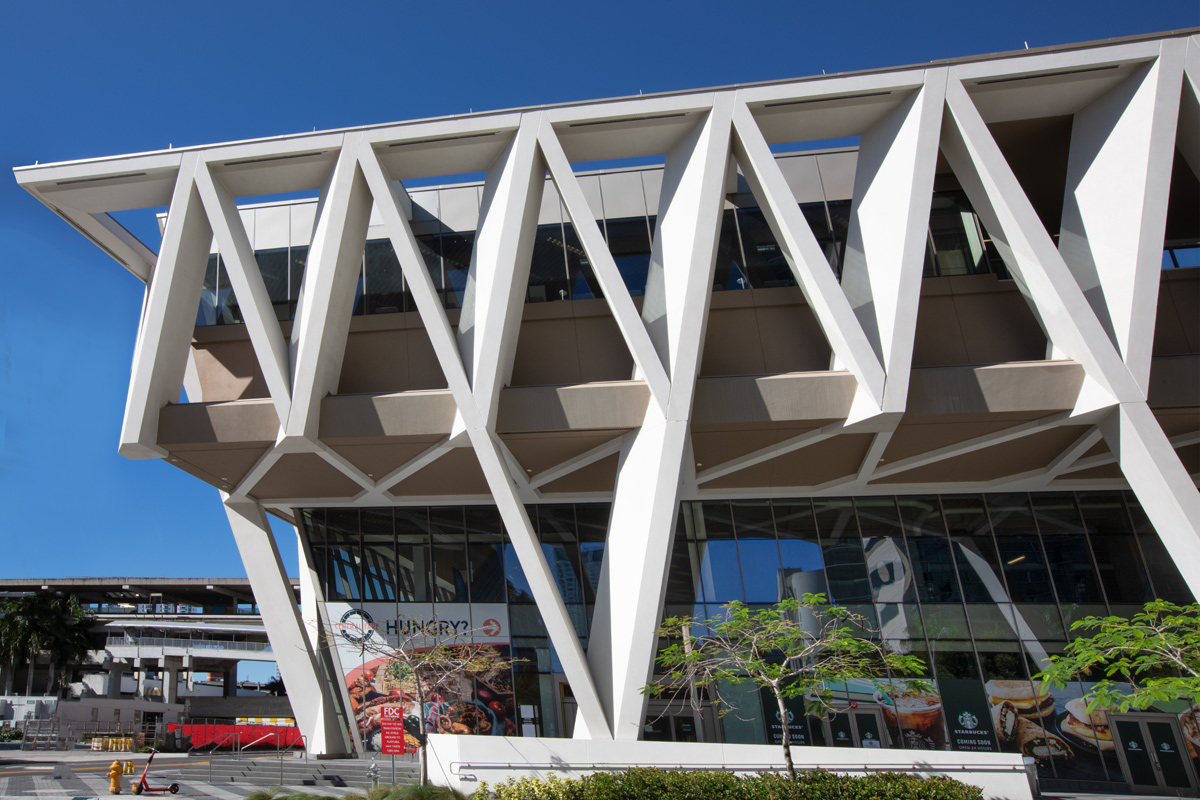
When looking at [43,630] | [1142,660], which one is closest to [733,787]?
[1142,660]

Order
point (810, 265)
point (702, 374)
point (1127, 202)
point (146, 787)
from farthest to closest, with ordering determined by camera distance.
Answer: point (702, 374) < point (146, 787) < point (1127, 202) < point (810, 265)

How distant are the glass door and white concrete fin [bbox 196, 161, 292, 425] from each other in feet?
86.0

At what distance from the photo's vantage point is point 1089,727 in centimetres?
2264

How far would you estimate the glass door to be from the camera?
21.8 meters

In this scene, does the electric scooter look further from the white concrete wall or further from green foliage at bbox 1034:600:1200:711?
green foliage at bbox 1034:600:1200:711

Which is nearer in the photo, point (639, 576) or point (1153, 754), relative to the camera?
point (639, 576)

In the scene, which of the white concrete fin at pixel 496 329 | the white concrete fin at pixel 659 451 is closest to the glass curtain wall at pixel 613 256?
the white concrete fin at pixel 496 329

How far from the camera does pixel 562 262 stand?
23.2 meters

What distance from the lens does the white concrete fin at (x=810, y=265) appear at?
55.7 feet

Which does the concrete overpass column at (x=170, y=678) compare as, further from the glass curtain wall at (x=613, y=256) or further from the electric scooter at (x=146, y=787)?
the glass curtain wall at (x=613, y=256)

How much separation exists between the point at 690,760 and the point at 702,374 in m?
10.0

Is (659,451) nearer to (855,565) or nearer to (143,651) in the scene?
(855,565)

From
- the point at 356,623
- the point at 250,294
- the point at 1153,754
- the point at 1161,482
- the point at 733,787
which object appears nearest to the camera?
the point at 733,787

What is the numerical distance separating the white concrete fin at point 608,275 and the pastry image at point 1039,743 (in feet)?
53.6
